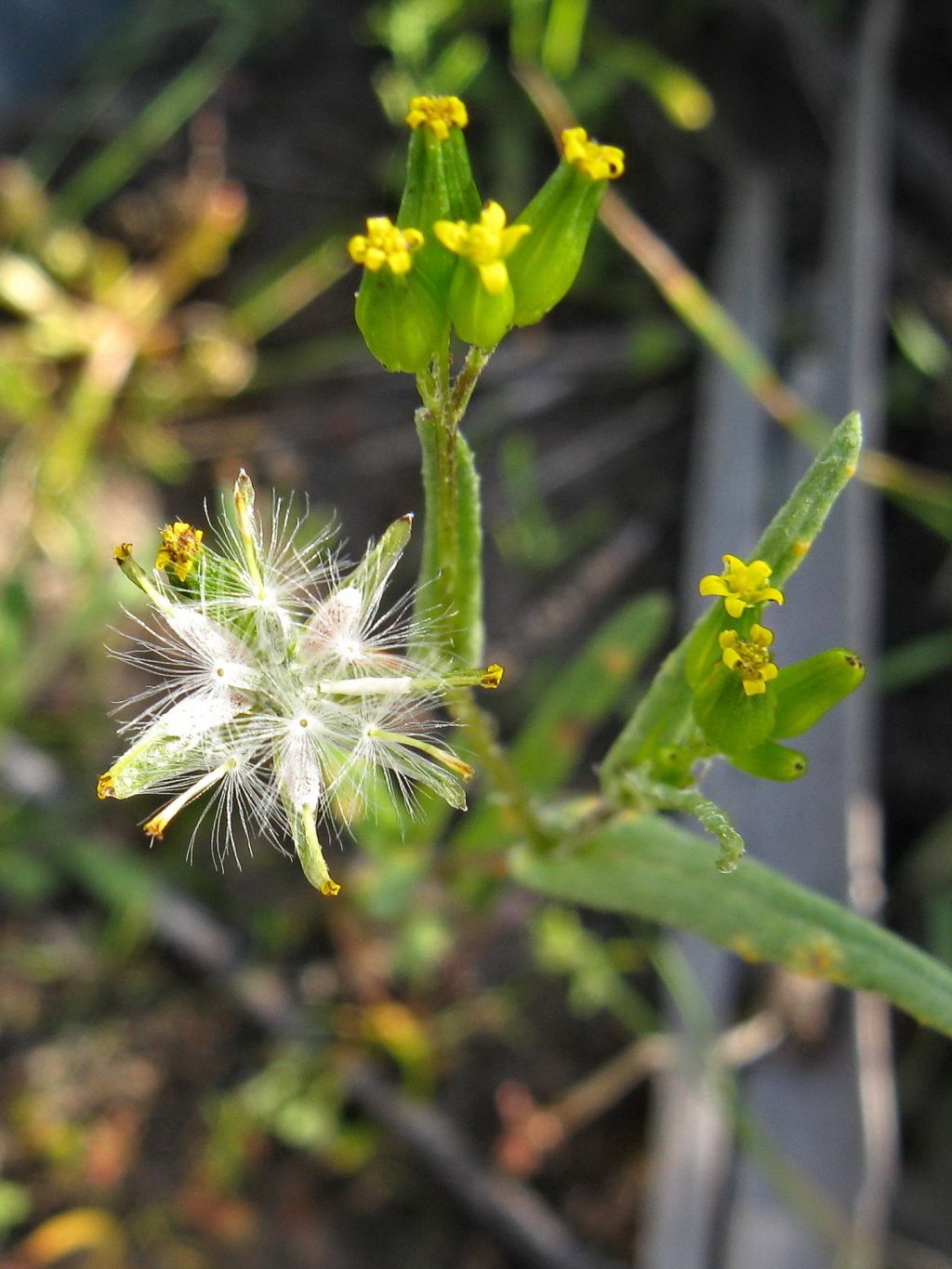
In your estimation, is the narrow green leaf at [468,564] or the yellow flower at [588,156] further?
the narrow green leaf at [468,564]

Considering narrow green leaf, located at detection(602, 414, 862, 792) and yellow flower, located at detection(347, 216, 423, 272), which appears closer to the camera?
yellow flower, located at detection(347, 216, 423, 272)

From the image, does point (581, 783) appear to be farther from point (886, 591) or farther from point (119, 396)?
point (119, 396)

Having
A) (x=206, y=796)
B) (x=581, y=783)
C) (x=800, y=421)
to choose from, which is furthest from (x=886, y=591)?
(x=206, y=796)

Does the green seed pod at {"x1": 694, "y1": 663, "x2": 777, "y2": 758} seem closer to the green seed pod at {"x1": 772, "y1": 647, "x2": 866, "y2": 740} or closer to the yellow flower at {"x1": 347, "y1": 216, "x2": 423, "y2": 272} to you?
the green seed pod at {"x1": 772, "y1": 647, "x2": 866, "y2": 740}

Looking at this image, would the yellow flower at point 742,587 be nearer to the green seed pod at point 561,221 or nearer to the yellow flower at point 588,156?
the green seed pod at point 561,221

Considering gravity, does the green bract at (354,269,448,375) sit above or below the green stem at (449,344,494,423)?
above

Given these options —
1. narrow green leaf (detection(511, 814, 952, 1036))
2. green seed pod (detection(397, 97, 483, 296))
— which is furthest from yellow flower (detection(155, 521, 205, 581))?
narrow green leaf (detection(511, 814, 952, 1036))

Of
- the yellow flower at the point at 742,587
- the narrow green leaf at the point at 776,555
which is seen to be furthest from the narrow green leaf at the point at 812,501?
the yellow flower at the point at 742,587

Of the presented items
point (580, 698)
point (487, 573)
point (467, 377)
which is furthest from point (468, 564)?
point (487, 573)
